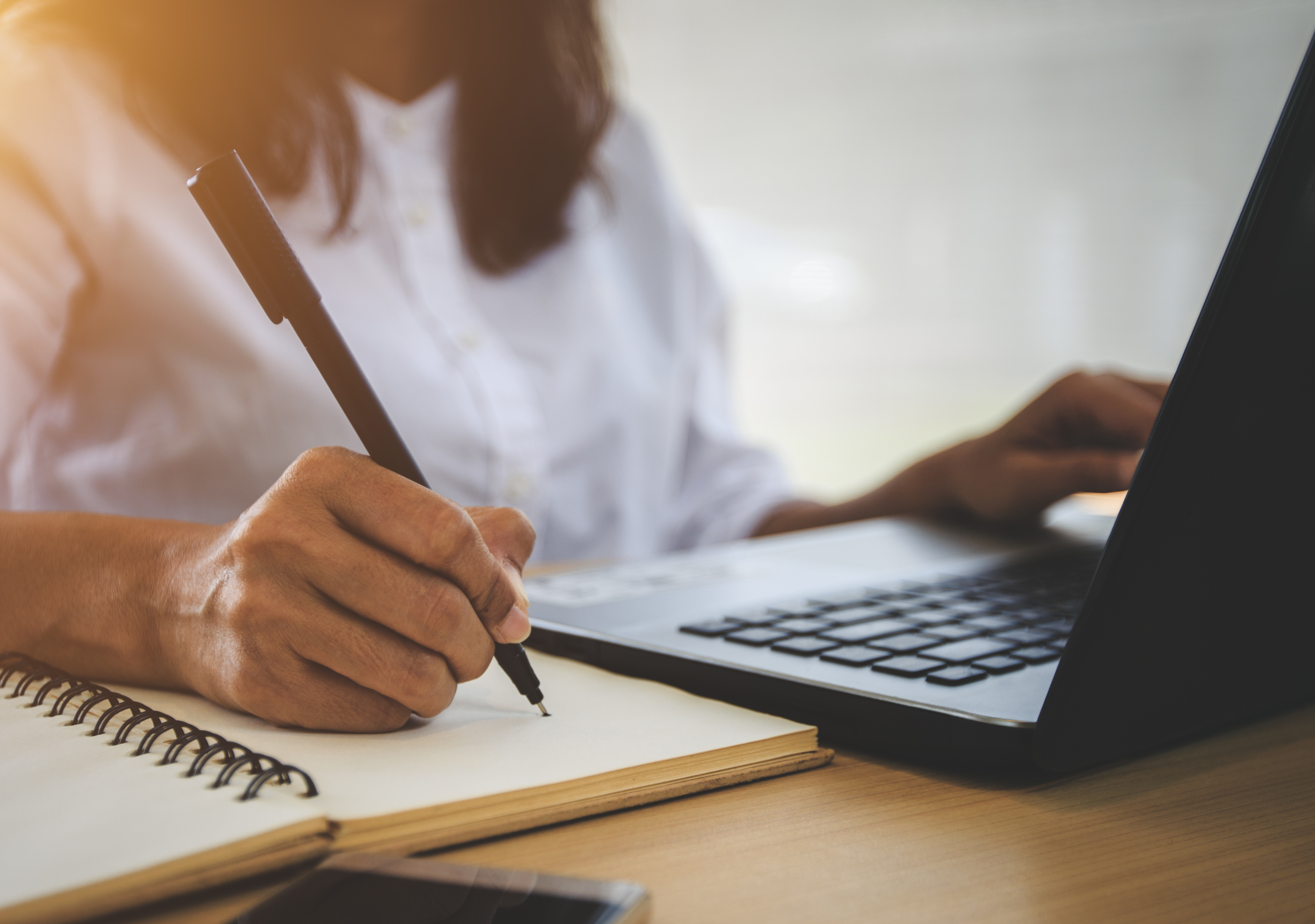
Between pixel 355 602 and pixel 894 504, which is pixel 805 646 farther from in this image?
pixel 894 504

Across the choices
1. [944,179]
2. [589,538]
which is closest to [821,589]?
[589,538]

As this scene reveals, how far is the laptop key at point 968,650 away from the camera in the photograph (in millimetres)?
340

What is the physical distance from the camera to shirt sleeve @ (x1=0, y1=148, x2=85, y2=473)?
609 millimetres

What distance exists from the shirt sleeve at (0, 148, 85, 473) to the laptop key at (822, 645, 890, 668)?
0.56 meters

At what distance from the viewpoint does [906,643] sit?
359 mm

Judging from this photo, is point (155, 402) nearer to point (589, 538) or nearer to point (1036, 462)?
point (589, 538)

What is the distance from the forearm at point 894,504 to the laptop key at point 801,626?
1.14 feet

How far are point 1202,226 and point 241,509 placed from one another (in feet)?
7.27

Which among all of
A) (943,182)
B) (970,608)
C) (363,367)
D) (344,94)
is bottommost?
(970,608)

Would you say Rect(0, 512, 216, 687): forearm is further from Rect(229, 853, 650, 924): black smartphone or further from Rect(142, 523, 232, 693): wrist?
Rect(229, 853, 650, 924): black smartphone

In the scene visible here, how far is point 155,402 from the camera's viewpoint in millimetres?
679

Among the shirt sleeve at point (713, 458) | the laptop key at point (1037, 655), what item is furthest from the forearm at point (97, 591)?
→ the shirt sleeve at point (713, 458)

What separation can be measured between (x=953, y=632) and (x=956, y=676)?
60mm

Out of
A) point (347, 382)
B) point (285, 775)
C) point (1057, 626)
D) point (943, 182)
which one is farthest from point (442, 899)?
point (943, 182)
